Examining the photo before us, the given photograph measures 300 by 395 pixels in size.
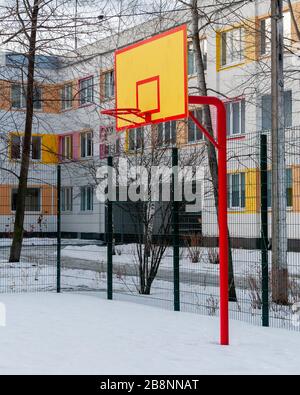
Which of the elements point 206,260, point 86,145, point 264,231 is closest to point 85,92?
point 86,145

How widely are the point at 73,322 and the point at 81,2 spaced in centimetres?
830

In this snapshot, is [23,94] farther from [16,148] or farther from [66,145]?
[66,145]

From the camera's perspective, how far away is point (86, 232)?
36094mm

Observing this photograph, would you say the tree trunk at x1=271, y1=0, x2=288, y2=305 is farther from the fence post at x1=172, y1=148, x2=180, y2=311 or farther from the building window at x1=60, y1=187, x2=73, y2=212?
the building window at x1=60, y1=187, x2=73, y2=212

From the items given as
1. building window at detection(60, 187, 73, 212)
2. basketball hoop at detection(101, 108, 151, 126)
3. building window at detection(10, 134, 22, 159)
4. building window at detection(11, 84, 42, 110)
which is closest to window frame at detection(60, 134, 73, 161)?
building window at detection(11, 84, 42, 110)

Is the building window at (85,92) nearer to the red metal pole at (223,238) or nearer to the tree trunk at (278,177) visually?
the tree trunk at (278,177)

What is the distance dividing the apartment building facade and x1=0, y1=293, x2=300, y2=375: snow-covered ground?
2.94 metres

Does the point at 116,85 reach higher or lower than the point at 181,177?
higher

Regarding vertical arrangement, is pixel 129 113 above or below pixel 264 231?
above

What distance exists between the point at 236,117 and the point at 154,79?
60.8ft

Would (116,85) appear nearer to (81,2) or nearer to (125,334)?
(125,334)

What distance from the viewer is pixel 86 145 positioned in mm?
38312
